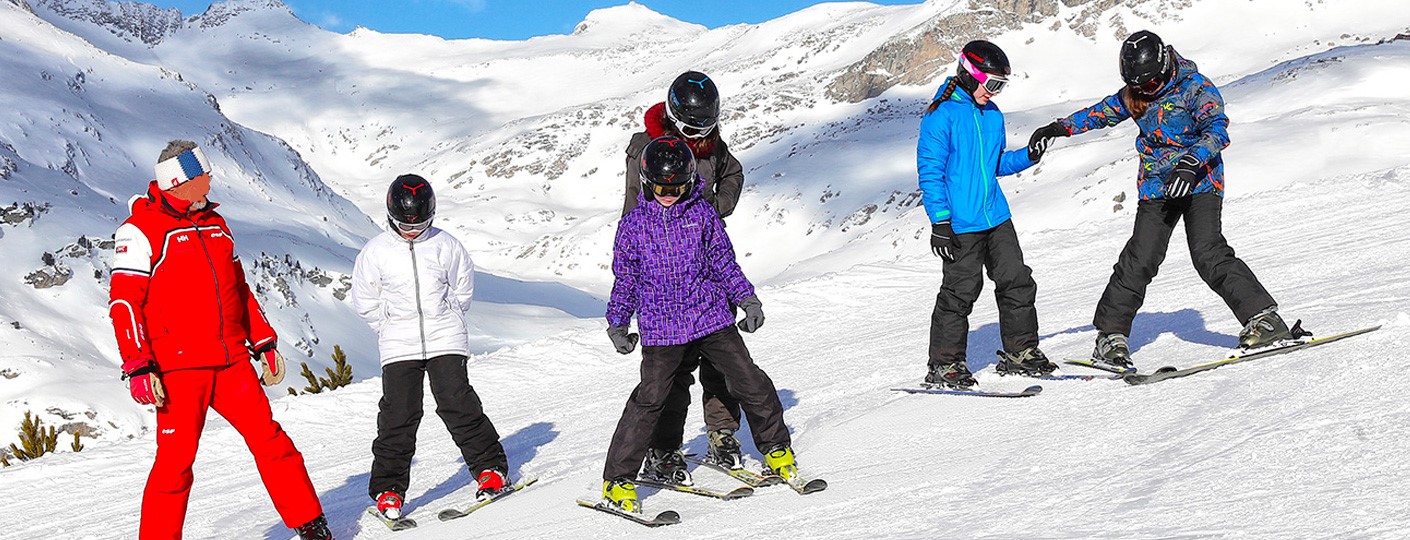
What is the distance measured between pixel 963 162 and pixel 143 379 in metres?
4.42

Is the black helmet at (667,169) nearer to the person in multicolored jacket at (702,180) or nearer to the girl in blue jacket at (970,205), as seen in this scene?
the person in multicolored jacket at (702,180)

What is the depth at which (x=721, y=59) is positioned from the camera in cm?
12900

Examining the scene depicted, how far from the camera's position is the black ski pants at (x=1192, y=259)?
20.4 ft

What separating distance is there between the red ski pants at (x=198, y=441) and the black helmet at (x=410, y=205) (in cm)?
100

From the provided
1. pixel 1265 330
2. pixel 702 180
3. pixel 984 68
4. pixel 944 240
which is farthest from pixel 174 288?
pixel 1265 330

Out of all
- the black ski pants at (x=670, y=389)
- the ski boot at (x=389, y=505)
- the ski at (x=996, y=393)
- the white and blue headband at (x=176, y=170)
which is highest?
the white and blue headband at (x=176, y=170)

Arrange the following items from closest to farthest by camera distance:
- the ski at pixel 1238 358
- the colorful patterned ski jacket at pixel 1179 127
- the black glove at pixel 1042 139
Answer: the ski at pixel 1238 358 → the colorful patterned ski jacket at pixel 1179 127 → the black glove at pixel 1042 139

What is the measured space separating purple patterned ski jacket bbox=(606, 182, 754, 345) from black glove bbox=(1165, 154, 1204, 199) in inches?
96.6

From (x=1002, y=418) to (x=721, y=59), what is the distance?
126 meters

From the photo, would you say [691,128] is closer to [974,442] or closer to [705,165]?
[705,165]

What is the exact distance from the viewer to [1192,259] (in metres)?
6.28

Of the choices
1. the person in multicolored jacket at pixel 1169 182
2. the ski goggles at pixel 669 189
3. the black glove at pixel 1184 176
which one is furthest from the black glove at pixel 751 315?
the black glove at pixel 1184 176

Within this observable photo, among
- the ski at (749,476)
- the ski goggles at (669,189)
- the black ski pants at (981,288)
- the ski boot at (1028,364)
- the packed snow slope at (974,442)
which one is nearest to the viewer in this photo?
the packed snow slope at (974,442)

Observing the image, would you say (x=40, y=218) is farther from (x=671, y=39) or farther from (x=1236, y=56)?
(x=671, y=39)
